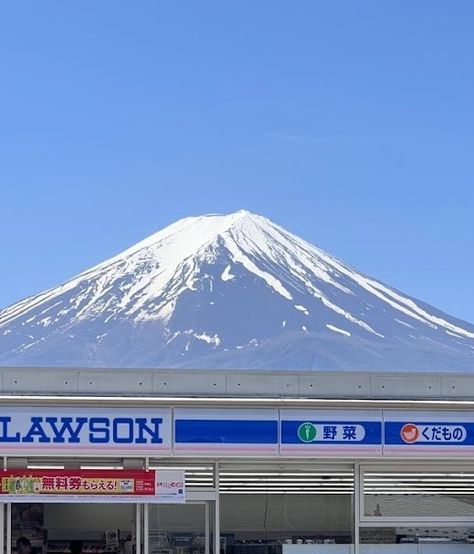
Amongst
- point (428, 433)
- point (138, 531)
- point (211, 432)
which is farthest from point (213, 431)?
point (428, 433)

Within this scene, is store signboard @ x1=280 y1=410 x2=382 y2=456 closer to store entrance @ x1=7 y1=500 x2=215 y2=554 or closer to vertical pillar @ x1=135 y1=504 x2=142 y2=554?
store entrance @ x1=7 y1=500 x2=215 y2=554

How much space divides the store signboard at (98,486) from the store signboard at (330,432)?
158cm

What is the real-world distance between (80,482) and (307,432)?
3044mm

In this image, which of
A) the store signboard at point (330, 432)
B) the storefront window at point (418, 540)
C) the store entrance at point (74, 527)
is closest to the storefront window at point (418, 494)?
the storefront window at point (418, 540)

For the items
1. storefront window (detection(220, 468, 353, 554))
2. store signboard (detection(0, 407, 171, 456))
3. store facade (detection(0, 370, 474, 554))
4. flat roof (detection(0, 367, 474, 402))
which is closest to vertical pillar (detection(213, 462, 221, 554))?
store facade (detection(0, 370, 474, 554))

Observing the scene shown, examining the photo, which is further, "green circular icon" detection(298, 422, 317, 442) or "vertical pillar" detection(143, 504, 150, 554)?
"vertical pillar" detection(143, 504, 150, 554)

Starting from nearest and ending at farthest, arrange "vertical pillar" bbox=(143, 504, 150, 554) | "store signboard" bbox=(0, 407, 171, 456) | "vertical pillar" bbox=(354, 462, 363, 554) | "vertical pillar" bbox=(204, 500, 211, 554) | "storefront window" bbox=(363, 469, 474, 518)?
1. "store signboard" bbox=(0, 407, 171, 456)
2. "vertical pillar" bbox=(143, 504, 150, 554)
3. "vertical pillar" bbox=(204, 500, 211, 554)
4. "vertical pillar" bbox=(354, 462, 363, 554)
5. "storefront window" bbox=(363, 469, 474, 518)

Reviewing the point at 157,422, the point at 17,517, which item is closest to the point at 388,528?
the point at 157,422

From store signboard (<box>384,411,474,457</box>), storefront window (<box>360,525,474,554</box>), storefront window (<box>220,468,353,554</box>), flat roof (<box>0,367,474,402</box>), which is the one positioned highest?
flat roof (<box>0,367,474,402</box>)

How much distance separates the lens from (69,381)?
19.2 meters

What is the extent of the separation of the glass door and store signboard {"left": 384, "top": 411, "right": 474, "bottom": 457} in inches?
102

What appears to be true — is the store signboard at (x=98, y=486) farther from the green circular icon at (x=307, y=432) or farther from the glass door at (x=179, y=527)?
the green circular icon at (x=307, y=432)

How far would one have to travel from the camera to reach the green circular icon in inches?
765

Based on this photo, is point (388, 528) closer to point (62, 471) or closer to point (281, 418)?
point (281, 418)
